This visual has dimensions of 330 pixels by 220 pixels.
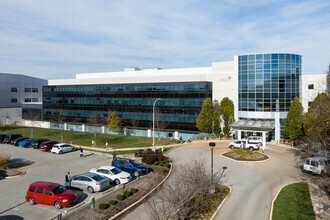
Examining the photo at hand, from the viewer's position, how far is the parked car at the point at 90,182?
22.9 m

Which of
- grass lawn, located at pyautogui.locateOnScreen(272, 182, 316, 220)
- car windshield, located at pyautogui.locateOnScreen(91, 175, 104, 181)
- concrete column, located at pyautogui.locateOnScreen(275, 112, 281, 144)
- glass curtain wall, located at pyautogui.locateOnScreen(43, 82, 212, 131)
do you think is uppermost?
glass curtain wall, located at pyautogui.locateOnScreen(43, 82, 212, 131)

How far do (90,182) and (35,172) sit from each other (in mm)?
10528

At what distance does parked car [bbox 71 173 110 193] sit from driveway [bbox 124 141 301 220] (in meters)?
5.25

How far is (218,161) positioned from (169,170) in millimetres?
7352

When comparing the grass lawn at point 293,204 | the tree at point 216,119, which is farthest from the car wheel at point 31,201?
the tree at point 216,119

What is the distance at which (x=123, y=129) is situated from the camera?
65.9 m

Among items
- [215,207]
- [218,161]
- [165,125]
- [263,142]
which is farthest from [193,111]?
[215,207]

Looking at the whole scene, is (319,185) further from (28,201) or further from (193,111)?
(193,111)

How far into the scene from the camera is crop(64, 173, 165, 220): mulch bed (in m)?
18.0

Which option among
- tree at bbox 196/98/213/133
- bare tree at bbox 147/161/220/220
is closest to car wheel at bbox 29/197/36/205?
bare tree at bbox 147/161/220/220

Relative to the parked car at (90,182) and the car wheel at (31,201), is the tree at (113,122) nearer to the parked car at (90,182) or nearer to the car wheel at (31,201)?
the parked car at (90,182)

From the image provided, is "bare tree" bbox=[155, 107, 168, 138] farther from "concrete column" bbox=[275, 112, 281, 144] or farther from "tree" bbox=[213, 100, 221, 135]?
"concrete column" bbox=[275, 112, 281, 144]

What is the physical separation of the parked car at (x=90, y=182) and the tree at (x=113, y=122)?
3698 centimetres

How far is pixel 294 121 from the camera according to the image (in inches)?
1788
